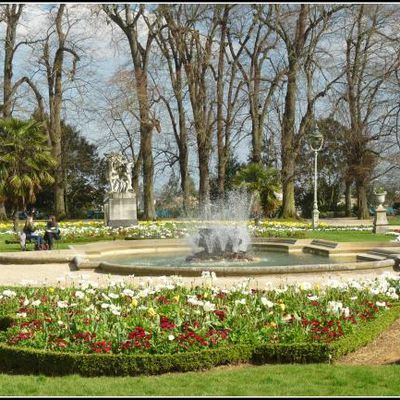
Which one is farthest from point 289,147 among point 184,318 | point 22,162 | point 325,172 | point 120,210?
point 184,318

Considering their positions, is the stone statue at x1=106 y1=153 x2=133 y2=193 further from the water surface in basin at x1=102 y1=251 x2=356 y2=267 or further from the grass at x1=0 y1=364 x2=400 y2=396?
the grass at x1=0 y1=364 x2=400 y2=396

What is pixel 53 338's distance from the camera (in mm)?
7340

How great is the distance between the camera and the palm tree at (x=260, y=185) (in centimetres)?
3039

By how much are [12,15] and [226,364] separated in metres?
33.2

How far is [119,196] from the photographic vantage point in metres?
28.6

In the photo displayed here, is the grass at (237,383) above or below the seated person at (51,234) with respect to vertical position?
below

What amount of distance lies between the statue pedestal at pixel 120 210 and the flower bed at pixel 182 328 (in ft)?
62.5

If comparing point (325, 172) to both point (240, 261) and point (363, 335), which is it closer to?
point (240, 261)

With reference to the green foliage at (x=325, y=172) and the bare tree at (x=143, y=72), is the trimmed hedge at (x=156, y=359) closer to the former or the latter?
the bare tree at (x=143, y=72)

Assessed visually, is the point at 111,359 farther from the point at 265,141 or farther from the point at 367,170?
the point at 265,141

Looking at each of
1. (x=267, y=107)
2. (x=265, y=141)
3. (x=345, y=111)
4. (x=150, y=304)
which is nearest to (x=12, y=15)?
(x=267, y=107)

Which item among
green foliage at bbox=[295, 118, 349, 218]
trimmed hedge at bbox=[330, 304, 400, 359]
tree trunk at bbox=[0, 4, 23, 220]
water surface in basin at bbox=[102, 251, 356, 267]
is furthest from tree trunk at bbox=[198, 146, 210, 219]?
trimmed hedge at bbox=[330, 304, 400, 359]

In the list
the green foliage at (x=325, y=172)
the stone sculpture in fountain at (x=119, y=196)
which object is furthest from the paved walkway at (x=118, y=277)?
the green foliage at (x=325, y=172)

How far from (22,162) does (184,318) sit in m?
23.2
